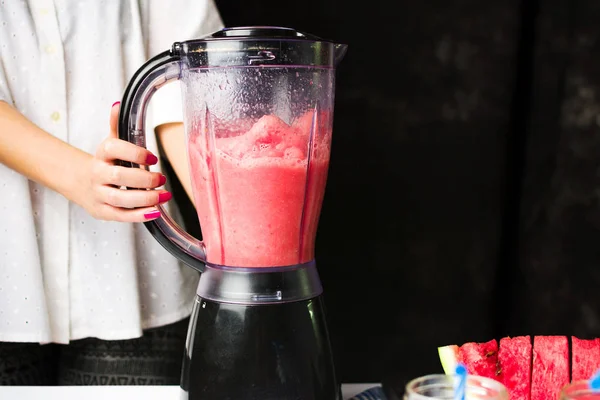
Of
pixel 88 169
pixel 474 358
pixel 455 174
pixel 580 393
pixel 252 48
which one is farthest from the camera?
pixel 455 174

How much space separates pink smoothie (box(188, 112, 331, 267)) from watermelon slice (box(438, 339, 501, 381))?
192 mm

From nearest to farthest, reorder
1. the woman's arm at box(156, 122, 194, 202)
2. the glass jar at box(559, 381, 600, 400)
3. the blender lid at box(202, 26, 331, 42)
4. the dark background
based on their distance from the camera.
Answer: the glass jar at box(559, 381, 600, 400)
the blender lid at box(202, 26, 331, 42)
the woman's arm at box(156, 122, 194, 202)
the dark background

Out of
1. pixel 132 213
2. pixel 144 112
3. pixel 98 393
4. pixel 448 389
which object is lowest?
pixel 98 393

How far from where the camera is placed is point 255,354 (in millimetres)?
652

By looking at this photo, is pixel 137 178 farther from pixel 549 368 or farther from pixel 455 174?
pixel 455 174

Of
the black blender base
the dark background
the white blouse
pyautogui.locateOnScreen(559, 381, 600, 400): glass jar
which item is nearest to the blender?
the black blender base

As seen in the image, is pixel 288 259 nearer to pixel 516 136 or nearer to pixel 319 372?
pixel 319 372

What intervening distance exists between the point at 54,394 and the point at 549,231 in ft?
3.85

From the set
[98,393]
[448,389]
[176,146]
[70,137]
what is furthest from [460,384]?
[70,137]

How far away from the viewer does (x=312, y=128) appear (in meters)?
0.69

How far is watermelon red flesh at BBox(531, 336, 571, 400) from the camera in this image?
2.49 ft

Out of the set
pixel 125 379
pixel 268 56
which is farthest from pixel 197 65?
pixel 125 379

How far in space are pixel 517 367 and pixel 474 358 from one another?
0.05 m

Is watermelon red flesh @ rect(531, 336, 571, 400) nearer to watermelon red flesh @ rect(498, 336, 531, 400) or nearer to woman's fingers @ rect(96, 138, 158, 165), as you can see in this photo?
watermelon red flesh @ rect(498, 336, 531, 400)
